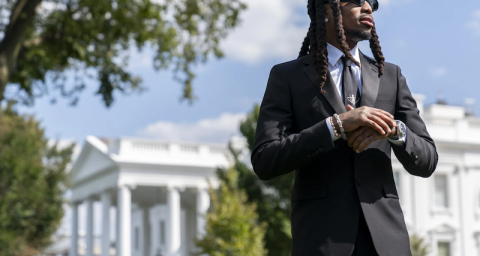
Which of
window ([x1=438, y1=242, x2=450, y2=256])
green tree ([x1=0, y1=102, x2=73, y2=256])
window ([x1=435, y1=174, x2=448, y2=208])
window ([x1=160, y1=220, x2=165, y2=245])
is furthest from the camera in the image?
window ([x1=160, y1=220, x2=165, y2=245])

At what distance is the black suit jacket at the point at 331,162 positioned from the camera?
294 centimetres

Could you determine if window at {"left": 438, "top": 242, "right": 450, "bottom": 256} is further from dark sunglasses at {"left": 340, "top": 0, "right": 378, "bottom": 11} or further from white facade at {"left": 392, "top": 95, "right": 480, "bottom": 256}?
dark sunglasses at {"left": 340, "top": 0, "right": 378, "bottom": 11}

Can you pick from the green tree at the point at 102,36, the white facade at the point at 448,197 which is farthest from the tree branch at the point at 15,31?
the white facade at the point at 448,197

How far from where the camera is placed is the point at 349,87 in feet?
10.5

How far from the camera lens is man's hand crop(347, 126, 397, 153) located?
113 inches

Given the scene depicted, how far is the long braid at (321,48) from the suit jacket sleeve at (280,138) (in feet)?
0.56

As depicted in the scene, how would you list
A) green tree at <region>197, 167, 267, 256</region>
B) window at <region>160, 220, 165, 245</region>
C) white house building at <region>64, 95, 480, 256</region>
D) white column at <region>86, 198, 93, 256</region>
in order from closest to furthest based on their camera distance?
green tree at <region>197, 167, 267, 256</region>
white house building at <region>64, 95, 480, 256</region>
white column at <region>86, 198, 93, 256</region>
window at <region>160, 220, 165, 245</region>

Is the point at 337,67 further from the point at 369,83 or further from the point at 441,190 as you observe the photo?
the point at 441,190

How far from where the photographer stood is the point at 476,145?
1748 inches

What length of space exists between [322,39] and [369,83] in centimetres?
28

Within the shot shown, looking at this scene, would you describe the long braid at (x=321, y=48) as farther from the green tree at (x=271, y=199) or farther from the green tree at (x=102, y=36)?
the green tree at (x=271, y=199)

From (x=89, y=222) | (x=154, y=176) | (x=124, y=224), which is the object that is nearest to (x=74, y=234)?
(x=89, y=222)

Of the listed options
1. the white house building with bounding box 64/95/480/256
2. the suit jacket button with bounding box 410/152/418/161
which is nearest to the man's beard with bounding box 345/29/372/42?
the suit jacket button with bounding box 410/152/418/161

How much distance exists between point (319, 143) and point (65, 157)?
135 ft
